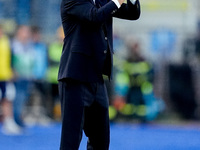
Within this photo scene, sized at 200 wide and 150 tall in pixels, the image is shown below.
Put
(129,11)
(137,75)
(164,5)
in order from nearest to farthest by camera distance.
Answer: (129,11), (137,75), (164,5)

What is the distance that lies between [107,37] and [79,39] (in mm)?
259

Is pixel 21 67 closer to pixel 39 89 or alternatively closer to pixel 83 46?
pixel 39 89

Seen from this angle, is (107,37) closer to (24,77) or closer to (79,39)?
(79,39)

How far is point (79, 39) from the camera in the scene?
548cm

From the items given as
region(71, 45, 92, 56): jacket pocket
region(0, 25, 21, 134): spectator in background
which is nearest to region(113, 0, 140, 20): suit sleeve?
region(71, 45, 92, 56): jacket pocket

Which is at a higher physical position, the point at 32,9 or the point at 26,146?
the point at 32,9

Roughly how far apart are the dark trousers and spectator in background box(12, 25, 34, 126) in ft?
24.4

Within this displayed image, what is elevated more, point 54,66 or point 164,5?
point 164,5

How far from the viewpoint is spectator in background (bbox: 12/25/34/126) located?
1298 centimetres

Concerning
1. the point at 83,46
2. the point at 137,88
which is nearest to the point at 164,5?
the point at 137,88

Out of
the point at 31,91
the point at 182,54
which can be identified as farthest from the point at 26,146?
the point at 182,54

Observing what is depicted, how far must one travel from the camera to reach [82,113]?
5531 millimetres

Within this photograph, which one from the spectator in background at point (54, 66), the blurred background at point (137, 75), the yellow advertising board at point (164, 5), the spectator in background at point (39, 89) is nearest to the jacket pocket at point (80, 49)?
the blurred background at point (137, 75)

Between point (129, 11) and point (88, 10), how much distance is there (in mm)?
475
